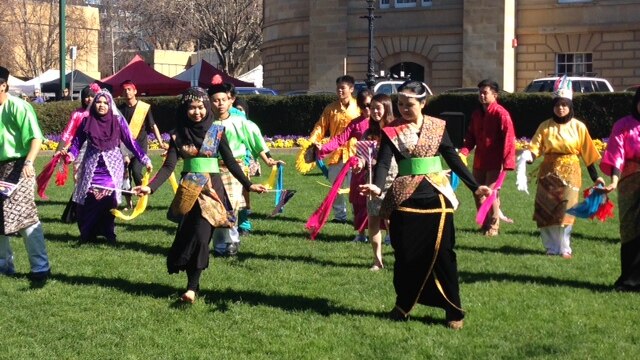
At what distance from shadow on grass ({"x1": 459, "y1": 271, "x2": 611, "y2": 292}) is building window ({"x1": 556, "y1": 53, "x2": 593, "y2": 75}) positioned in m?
31.4

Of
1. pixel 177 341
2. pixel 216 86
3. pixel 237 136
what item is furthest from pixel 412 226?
pixel 237 136

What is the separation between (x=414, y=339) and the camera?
688 centimetres

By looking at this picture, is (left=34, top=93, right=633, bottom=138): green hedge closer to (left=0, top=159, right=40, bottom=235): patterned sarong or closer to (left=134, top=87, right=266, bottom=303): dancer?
(left=134, top=87, right=266, bottom=303): dancer

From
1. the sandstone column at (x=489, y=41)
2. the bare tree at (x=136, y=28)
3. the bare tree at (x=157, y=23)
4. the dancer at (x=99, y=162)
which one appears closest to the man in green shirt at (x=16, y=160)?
the dancer at (x=99, y=162)

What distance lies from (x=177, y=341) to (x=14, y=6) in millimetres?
55662

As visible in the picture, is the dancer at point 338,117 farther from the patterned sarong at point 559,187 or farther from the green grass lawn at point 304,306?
the patterned sarong at point 559,187

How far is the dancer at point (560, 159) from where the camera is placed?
1014 centimetres

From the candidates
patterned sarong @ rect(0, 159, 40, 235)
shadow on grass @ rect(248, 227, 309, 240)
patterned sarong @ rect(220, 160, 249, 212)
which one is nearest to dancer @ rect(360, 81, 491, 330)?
patterned sarong @ rect(220, 160, 249, 212)

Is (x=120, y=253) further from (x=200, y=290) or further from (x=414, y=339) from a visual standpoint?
(x=414, y=339)

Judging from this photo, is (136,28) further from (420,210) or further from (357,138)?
(420,210)

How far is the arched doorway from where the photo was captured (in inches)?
1635

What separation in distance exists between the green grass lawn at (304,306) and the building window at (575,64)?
28691 mm

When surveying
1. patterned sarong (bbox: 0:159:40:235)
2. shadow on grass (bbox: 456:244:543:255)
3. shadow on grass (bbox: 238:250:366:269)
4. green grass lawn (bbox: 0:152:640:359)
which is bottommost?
green grass lawn (bbox: 0:152:640:359)

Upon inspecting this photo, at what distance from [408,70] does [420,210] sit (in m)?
35.2
